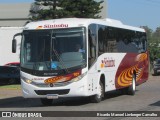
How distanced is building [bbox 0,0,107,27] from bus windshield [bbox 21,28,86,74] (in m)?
50.4

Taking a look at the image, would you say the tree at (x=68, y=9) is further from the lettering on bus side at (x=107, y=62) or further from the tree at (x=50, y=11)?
the lettering on bus side at (x=107, y=62)

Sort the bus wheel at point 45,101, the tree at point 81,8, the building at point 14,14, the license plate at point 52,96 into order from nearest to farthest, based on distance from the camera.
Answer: the license plate at point 52,96
the bus wheel at point 45,101
the tree at point 81,8
the building at point 14,14

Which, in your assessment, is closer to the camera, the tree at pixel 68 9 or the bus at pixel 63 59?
the bus at pixel 63 59

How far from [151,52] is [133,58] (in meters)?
34.4

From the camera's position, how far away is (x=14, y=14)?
72125 mm

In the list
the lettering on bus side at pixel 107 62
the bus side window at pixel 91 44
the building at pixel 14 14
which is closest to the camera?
the bus side window at pixel 91 44

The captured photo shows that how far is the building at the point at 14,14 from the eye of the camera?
233ft

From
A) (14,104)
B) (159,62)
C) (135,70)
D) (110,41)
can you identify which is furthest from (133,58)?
(159,62)

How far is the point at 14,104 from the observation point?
882 inches

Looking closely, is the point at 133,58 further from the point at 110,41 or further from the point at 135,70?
the point at 110,41

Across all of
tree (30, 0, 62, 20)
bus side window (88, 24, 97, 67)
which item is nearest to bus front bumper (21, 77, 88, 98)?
bus side window (88, 24, 97, 67)

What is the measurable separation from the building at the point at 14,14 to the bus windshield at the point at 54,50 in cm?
5035

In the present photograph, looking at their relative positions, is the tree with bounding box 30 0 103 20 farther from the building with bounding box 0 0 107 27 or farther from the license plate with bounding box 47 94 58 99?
the license plate with bounding box 47 94 58 99

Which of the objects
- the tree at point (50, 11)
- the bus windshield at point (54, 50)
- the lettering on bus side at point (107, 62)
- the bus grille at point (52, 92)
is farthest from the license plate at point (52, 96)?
the tree at point (50, 11)
